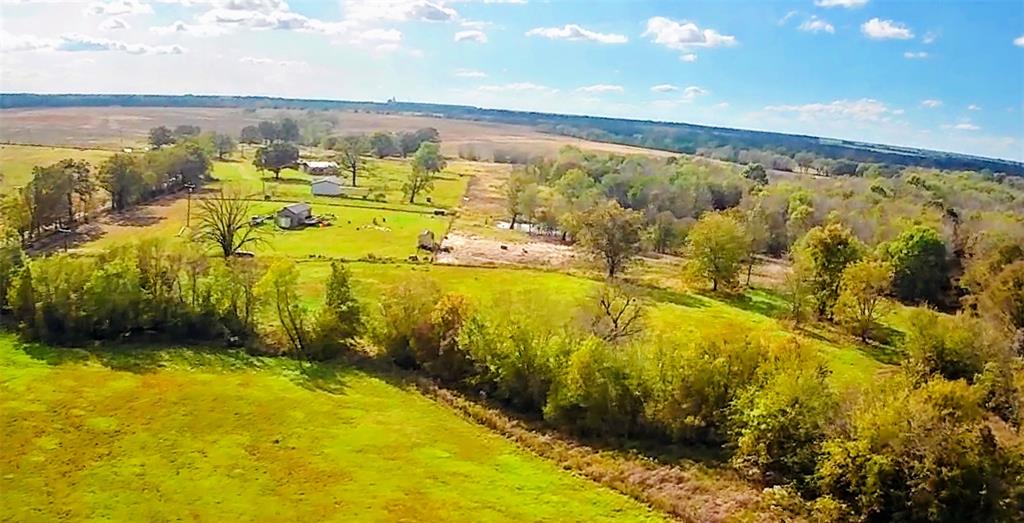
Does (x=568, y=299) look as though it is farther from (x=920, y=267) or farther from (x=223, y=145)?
(x=223, y=145)

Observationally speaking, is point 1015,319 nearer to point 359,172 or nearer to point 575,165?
point 575,165

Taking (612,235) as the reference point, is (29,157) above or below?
below

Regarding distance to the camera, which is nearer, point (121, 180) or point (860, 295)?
point (860, 295)

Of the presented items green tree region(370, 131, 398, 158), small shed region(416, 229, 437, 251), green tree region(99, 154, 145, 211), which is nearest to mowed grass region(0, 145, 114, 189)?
green tree region(99, 154, 145, 211)

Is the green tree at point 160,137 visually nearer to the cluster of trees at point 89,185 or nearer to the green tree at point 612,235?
the cluster of trees at point 89,185

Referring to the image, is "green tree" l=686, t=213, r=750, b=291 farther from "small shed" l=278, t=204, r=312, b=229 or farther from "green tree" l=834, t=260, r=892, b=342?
"small shed" l=278, t=204, r=312, b=229

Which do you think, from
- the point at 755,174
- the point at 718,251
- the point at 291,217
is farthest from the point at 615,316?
the point at 755,174
